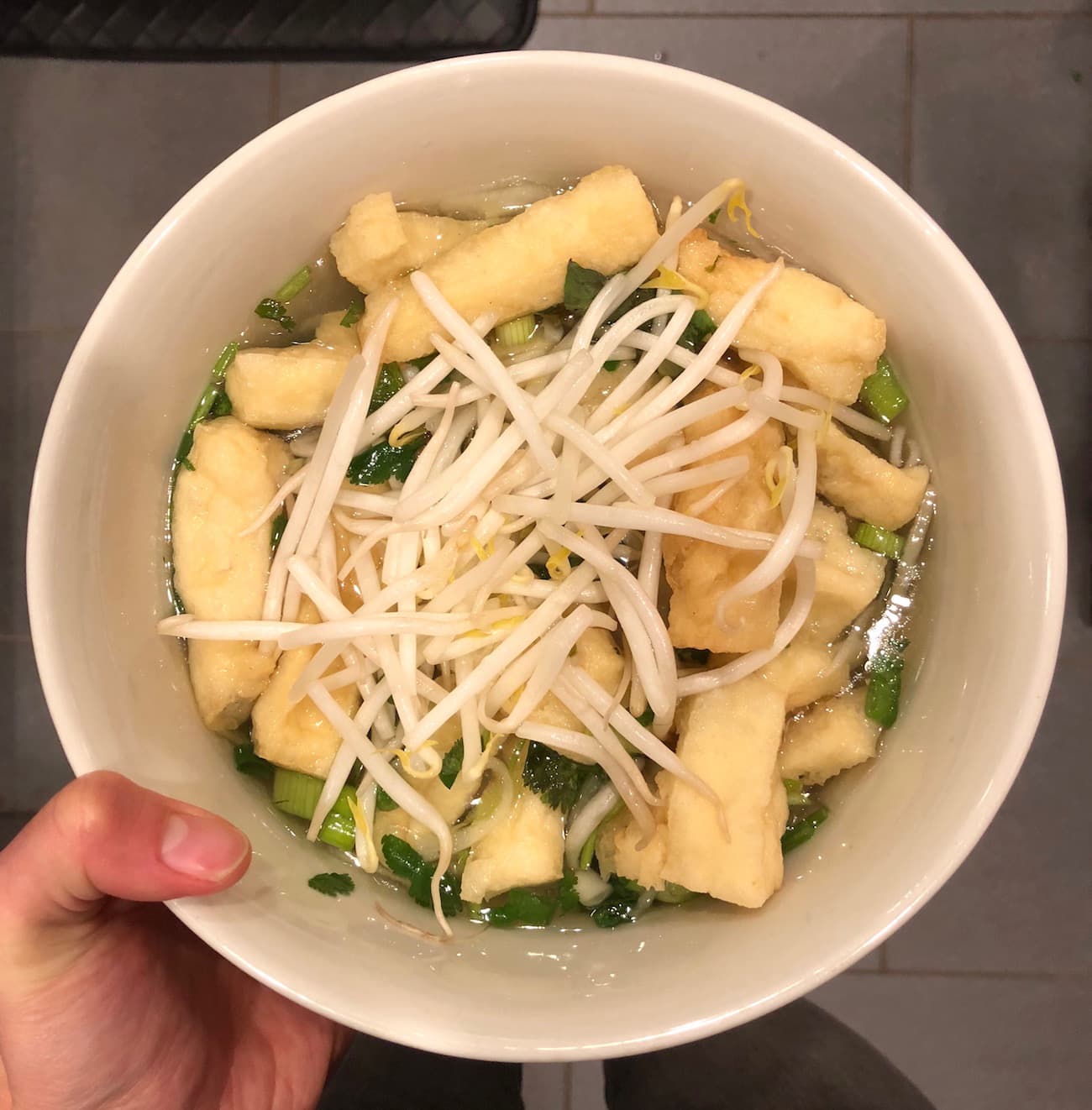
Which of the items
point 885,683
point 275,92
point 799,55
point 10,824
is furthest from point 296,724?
point 799,55

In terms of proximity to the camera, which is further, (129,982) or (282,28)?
(282,28)

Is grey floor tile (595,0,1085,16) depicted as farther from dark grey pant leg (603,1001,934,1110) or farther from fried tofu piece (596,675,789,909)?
dark grey pant leg (603,1001,934,1110)

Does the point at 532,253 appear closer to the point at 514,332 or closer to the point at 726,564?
the point at 514,332

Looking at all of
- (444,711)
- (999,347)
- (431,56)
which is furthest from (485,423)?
(431,56)

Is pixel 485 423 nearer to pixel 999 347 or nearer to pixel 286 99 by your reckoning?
pixel 999 347

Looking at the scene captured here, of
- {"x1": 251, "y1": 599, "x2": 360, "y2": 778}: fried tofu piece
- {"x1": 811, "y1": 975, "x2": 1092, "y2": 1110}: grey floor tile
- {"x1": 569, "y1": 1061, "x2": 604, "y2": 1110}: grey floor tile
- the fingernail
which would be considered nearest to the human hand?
the fingernail
